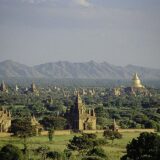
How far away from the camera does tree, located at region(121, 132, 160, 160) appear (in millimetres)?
41659

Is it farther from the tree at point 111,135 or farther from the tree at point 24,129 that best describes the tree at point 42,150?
the tree at point 111,135

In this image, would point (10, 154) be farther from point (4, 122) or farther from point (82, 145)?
point (4, 122)

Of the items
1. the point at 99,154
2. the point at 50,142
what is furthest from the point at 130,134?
the point at 99,154

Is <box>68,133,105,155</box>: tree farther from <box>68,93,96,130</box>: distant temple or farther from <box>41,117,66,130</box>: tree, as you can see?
<box>68,93,96,130</box>: distant temple

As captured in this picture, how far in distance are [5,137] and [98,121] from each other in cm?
1836

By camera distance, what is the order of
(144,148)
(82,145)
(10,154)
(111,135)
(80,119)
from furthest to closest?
(80,119) → (111,135) → (82,145) → (10,154) → (144,148)

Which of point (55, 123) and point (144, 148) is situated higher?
point (55, 123)

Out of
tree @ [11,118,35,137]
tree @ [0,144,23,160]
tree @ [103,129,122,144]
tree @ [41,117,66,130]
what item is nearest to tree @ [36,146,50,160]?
tree @ [0,144,23,160]

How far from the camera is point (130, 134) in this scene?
69.7 m

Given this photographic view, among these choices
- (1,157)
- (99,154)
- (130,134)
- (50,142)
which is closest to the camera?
(1,157)

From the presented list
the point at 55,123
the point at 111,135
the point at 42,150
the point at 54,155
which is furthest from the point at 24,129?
the point at 54,155

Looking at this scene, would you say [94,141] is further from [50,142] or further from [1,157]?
[1,157]

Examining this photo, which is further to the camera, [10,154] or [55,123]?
[55,123]

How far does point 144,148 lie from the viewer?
43.7 m
